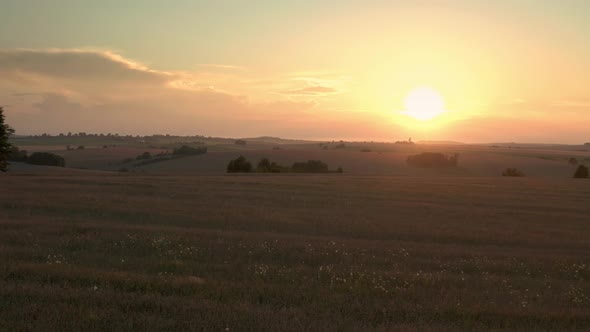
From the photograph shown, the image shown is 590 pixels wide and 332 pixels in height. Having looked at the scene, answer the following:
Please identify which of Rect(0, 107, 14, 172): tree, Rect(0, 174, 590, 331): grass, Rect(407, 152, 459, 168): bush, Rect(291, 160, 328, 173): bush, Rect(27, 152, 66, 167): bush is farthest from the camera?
Rect(407, 152, 459, 168): bush

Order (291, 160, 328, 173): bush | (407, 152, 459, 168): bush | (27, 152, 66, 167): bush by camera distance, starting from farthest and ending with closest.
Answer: (407, 152, 459, 168): bush, (27, 152, 66, 167): bush, (291, 160, 328, 173): bush

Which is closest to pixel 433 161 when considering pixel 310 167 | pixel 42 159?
pixel 310 167

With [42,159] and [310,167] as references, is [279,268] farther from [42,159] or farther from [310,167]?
[42,159]

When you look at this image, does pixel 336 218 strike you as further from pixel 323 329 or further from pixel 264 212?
pixel 323 329

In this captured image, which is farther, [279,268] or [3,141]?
[3,141]

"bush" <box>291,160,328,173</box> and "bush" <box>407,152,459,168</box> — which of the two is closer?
"bush" <box>291,160,328,173</box>

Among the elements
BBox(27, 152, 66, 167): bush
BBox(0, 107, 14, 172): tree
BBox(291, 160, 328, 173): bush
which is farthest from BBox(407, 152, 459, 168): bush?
BBox(0, 107, 14, 172): tree

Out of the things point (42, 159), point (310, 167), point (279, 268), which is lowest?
point (310, 167)

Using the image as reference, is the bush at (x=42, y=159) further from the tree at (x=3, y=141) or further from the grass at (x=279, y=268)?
the grass at (x=279, y=268)

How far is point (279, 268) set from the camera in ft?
41.2

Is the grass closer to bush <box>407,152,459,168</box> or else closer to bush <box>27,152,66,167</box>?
bush <box>27,152,66,167</box>

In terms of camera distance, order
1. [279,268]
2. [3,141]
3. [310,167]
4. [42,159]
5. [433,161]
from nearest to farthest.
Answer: [279,268], [3,141], [310,167], [42,159], [433,161]

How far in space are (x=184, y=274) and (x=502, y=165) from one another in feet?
327

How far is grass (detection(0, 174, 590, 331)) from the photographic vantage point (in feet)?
29.0
